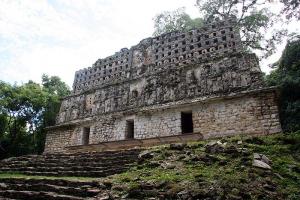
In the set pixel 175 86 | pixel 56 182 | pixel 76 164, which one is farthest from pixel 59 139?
pixel 56 182

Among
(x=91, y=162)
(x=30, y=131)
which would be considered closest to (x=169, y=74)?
(x=91, y=162)

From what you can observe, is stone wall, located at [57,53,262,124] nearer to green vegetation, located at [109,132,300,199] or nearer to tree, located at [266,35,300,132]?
tree, located at [266,35,300,132]

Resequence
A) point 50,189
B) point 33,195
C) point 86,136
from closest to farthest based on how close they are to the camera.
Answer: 1. point 33,195
2. point 50,189
3. point 86,136

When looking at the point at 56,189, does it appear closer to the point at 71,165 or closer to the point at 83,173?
the point at 83,173

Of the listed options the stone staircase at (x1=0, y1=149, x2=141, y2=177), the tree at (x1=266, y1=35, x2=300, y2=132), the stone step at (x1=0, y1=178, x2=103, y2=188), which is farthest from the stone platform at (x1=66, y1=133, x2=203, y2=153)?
the tree at (x1=266, y1=35, x2=300, y2=132)

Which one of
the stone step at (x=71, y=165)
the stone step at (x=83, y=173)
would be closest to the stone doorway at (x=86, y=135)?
the stone step at (x=71, y=165)

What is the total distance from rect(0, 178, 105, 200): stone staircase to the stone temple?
5.25 meters

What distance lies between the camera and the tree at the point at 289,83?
45.5ft

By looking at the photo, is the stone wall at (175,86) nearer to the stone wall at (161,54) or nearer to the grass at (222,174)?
the stone wall at (161,54)

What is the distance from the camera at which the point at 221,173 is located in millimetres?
6062

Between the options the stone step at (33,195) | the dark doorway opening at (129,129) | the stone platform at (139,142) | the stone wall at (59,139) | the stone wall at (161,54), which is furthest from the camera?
the stone wall at (59,139)

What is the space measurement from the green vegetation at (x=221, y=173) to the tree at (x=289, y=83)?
6307 millimetres

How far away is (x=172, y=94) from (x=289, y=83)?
6.68 m

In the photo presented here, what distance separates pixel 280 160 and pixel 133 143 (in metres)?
6.95
